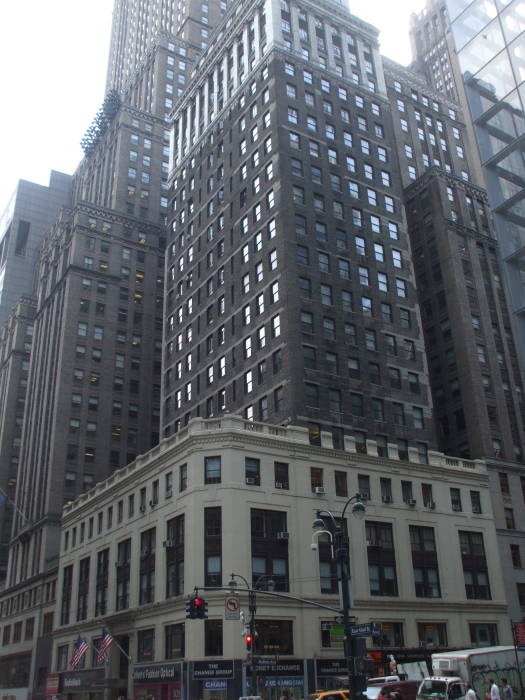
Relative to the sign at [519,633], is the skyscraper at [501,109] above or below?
above

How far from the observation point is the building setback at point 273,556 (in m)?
51.7

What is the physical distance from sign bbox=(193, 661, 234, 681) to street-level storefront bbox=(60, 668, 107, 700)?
1466cm

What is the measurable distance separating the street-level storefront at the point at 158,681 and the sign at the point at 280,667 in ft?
16.5

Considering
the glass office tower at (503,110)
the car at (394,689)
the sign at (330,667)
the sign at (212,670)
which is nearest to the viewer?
the glass office tower at (503,110)

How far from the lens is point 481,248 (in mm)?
89688

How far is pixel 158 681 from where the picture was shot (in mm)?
52281

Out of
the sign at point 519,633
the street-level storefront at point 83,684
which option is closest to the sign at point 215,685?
the street-level storefront at point 83,684

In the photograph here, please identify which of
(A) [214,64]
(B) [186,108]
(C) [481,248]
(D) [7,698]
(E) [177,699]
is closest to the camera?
(E) [177,699]

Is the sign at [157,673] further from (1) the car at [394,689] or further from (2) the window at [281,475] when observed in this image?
(1) the car at [394,689]

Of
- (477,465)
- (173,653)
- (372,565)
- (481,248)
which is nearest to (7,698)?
(173,653)

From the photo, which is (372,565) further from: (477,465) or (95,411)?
(95,411)

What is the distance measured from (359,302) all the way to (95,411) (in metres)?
47.3

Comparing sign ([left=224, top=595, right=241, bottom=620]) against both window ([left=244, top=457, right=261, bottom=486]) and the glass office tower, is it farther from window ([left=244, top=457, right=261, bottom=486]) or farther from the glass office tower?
the glass office tower

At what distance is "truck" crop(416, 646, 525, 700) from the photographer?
3803cm
